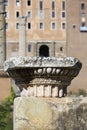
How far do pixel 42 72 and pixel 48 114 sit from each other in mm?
196

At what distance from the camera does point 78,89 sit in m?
52.8

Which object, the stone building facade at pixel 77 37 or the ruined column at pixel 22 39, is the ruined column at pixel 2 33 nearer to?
the ruined column at pixel 22 39

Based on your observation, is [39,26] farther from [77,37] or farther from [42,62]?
[42,62]

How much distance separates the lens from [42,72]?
8.83 ft

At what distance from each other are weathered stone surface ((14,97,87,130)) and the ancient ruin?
0.09 metres

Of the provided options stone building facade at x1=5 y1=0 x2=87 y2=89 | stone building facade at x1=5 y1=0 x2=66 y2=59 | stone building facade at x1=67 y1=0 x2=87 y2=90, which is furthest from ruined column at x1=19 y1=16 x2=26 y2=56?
stone building facade at x1=5 y1=0 x2=66 y2=59

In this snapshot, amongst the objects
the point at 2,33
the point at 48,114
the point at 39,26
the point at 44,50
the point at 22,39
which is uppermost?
the point at 48,114

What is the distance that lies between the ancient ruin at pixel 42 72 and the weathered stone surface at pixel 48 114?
95 mm

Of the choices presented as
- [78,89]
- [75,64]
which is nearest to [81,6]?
[78,89]

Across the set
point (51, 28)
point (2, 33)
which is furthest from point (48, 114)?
point (51, 28)

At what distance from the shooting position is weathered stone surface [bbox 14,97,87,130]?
2582 millimetres

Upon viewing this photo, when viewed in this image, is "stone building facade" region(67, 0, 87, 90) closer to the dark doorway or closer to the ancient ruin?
the dark doorway

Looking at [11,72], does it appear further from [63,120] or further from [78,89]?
[78,89]

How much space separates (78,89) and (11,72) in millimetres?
50225
